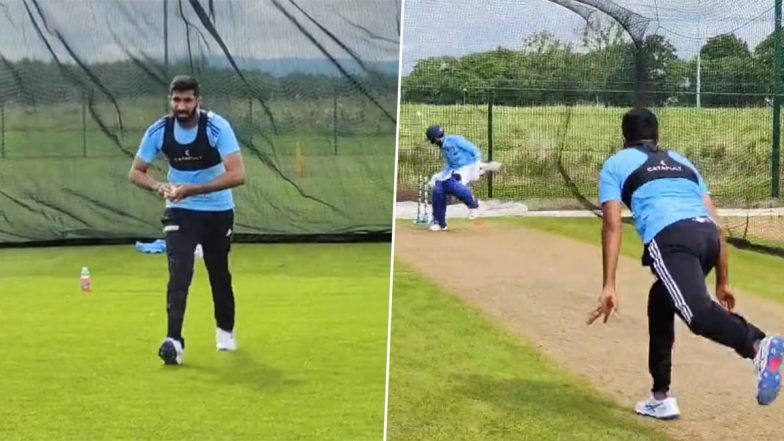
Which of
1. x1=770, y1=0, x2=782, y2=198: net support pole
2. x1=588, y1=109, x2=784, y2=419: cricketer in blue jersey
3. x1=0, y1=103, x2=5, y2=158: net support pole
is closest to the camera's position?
x1=588, y1=109, x2=784, y2=419: cricketer in blue jersey

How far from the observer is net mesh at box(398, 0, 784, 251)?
7.56ft

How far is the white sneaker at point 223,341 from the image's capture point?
233 centimetres

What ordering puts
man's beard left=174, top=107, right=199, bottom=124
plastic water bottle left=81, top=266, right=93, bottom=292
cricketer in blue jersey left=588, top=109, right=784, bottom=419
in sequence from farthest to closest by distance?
plastic water bottle left=81, top=266, right=93, bottom=292 → man's beard left=174, top=107, right=199, bottom=124 → cricketer in blue jersey left=588, top=109, right=784, bottom=419

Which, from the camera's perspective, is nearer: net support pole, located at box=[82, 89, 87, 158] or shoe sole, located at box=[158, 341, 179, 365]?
shoe sole, located at box=[158, 341, 179, 365]

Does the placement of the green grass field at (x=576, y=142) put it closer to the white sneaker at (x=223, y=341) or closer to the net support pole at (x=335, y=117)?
the net support pole at (x=335, y=117)

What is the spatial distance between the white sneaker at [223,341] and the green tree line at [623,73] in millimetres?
840

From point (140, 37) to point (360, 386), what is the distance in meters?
1.09

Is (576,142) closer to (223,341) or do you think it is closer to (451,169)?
(451,169)

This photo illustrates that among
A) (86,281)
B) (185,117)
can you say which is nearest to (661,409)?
(185,117)

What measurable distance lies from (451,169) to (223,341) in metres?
0.70

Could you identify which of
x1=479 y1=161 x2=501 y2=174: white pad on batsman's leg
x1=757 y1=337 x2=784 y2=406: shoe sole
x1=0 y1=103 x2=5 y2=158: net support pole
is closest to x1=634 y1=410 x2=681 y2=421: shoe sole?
x1=757 y1=337 x2=784 y2=406: shoe sole

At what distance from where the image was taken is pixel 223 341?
2330 mm

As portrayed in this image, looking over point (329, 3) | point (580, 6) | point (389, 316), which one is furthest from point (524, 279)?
point (329, 3)

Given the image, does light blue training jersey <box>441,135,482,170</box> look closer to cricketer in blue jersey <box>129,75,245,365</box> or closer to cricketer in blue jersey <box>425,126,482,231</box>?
cricketer in blue jersey <box>425,126,482,231</box>
